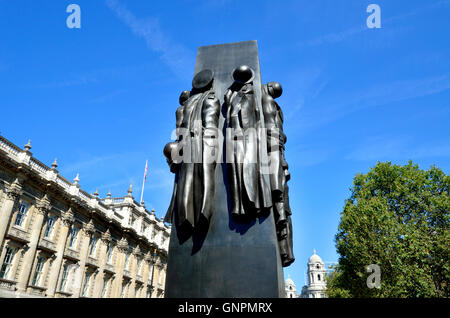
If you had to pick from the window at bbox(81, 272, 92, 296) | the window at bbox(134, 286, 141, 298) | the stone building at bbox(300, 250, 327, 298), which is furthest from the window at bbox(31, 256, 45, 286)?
the stone building at bbox(300, 250, 327, 298)

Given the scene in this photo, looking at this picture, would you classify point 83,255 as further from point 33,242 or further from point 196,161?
point 196,161

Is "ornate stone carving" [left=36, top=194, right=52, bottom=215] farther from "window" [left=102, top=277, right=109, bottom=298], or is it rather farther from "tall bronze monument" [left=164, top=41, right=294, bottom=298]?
"tall bronze monument" [left=164, top=41, right=294, bottom=298]

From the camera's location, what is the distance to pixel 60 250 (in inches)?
1018

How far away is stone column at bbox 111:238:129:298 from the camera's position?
108 feet

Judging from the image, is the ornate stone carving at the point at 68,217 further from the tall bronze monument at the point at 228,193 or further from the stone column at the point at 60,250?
the tall bronze monument at the point at 228,193

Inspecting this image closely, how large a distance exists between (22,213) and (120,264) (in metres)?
14.1

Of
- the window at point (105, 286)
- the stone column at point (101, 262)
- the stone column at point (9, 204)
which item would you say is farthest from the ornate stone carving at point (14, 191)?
the window at point (105, 286)

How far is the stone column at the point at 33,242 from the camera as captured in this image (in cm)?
2206

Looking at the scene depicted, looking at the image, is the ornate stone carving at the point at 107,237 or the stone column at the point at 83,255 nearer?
the stone column at the point at 83,255

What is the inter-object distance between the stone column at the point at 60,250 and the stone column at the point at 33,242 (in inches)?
94.2

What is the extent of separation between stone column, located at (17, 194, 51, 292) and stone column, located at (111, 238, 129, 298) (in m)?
11.8

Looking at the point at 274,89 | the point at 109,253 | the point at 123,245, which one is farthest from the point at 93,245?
the point at 274,89
